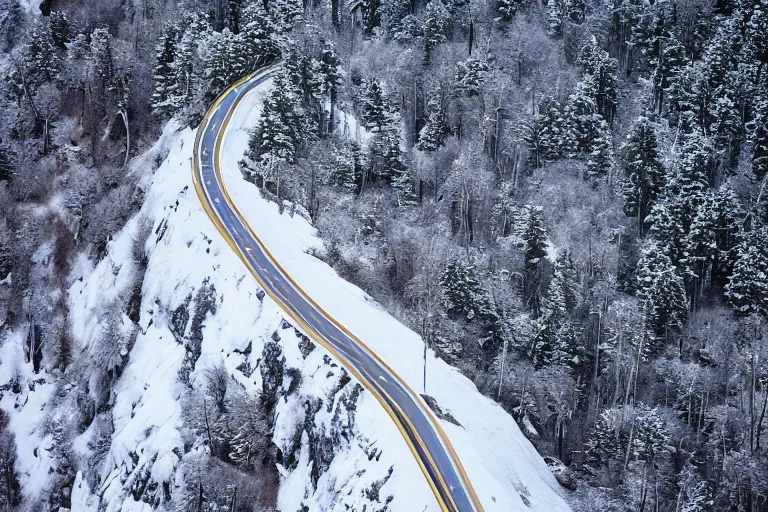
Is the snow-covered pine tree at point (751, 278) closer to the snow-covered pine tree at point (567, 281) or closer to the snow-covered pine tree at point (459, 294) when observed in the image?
the snow-covered pine tree at point (567, 281)

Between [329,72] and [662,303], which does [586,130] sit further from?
[329,72]

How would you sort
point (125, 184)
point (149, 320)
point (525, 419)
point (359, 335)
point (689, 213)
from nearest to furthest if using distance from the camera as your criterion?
point (359, 335) < point (525, 419) < point (149, 320) < point (689, 213) < point (125, 184)

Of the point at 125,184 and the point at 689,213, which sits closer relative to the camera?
the point at 689,213

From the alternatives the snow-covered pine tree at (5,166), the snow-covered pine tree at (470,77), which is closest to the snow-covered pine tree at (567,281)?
the snow-covered pine tree at (470,77)

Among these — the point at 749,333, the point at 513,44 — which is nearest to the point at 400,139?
the point at 513,44

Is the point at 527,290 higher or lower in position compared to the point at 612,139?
lower

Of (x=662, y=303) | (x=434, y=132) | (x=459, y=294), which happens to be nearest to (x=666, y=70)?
(x=434, y=132)

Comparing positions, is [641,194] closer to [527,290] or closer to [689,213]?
[689,213]
